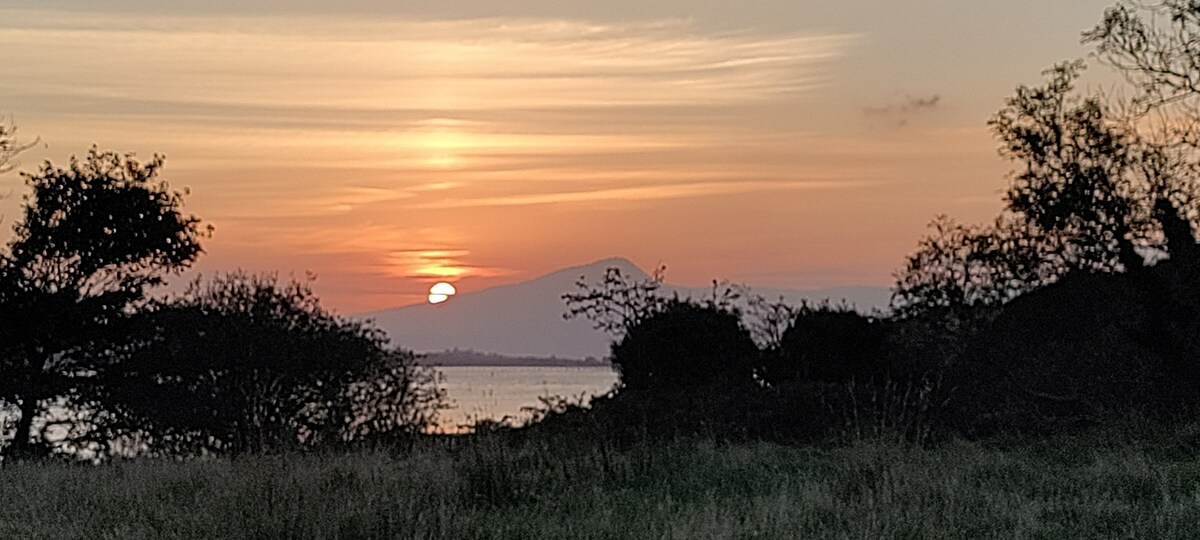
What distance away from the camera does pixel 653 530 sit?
38.6 ft

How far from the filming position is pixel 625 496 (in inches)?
567

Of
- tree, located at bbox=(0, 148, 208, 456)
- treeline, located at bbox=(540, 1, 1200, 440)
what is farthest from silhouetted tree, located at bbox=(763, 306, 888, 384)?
tree, located at bbox=(0, 148, 208, 456)

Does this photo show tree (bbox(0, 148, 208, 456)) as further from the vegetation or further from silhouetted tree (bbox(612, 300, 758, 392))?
silhouetted tree (bbox(612, 300, 758, 392))

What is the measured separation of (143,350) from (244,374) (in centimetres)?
254

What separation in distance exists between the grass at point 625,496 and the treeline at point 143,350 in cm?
919

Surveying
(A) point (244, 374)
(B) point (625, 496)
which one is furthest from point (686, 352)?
(B) point (625, 496)

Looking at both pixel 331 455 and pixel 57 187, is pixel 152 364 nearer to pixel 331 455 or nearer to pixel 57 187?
pixel 57 187

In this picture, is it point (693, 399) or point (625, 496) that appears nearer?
point (625, 496)

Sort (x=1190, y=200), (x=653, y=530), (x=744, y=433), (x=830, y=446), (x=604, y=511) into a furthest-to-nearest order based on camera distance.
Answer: (x=1190, y=200) → (x=744, y=433) → (x=830, y=446) → (x=604, y=511) → (x=653, y=530)

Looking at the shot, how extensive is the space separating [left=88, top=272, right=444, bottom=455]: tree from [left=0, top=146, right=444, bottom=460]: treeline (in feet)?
0.09

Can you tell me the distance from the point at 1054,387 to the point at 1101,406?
4.46ft

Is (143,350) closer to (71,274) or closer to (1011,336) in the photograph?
(71,274)

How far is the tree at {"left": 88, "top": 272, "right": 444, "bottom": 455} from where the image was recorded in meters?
27.2

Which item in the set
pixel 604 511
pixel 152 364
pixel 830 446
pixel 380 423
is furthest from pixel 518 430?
pixel 604 511
